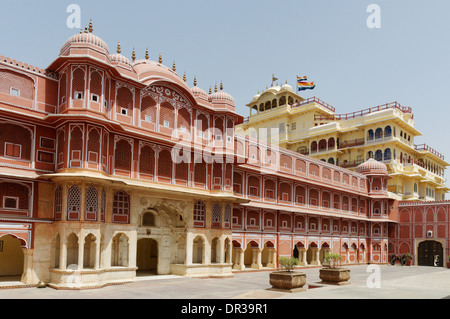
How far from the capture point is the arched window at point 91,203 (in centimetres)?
A: 2162

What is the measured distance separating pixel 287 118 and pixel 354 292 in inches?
1708

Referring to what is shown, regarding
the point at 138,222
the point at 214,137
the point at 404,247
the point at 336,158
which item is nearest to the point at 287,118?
the point at 336,158

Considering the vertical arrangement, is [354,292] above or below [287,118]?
below

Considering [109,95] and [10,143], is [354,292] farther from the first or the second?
[10,143]

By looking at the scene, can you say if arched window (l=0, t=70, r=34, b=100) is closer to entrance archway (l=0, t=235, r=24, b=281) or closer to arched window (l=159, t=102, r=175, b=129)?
arched window (l=159, t=102, r=175, b=129)

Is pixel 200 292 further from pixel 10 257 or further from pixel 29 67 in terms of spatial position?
pixel 29 67

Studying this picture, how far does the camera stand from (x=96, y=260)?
851 inches

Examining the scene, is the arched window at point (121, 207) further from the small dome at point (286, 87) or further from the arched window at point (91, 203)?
the small dome at point (286, 87)

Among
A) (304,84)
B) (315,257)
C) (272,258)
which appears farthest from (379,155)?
(272,258)

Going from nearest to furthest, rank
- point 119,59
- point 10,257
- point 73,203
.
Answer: point 73,203, point 10,257, point 119,59

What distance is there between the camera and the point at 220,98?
1201 inches

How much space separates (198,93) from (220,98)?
1581 mm

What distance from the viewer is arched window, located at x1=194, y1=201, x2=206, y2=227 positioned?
92.9 feet

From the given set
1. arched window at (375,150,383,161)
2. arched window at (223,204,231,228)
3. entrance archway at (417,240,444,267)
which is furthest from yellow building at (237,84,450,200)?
arched window at (223,204,231,228)
